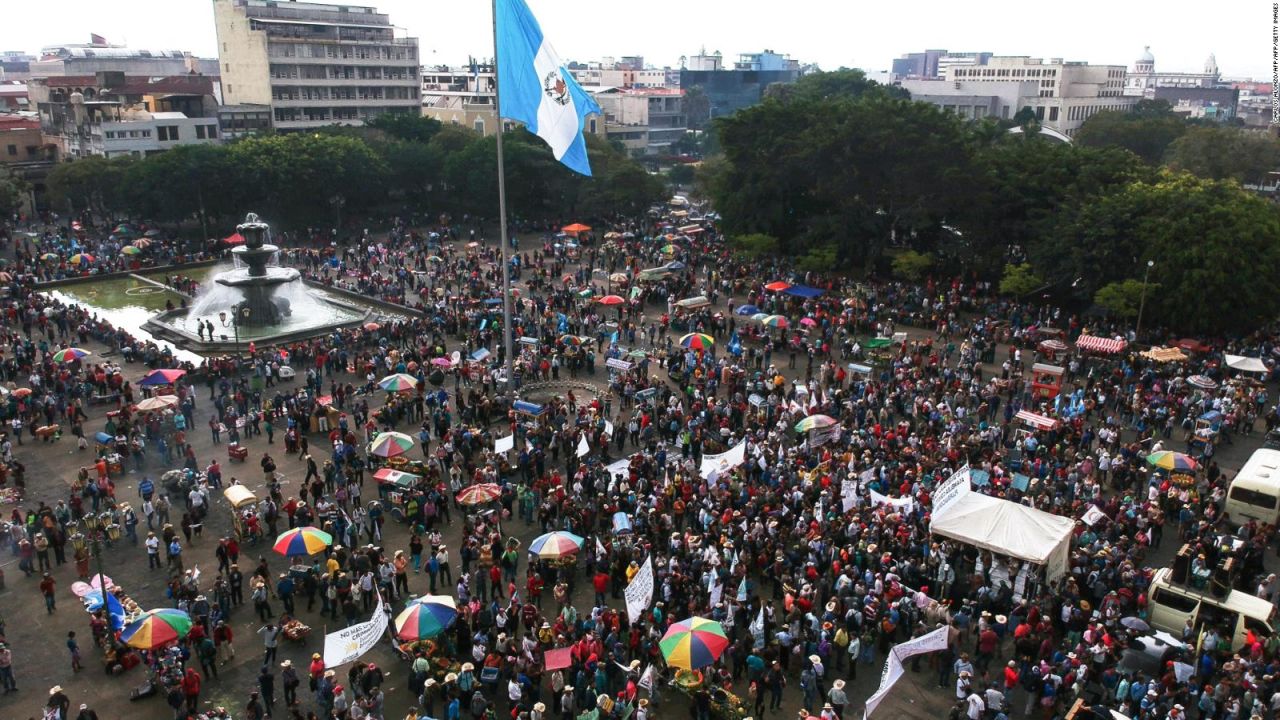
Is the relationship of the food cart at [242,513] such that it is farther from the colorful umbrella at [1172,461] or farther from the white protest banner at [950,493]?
the colorful umbrella at [1172,461]

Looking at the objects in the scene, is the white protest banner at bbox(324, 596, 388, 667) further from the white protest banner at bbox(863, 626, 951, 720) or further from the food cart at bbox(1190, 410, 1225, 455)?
the food cart at bbox(1190, 410, 1225, 455)

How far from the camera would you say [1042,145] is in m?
49.8

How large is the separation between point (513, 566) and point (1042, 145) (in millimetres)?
40574

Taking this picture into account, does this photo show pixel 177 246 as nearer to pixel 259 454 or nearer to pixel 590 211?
pixel 590 211

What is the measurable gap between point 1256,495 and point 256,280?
1461 inches

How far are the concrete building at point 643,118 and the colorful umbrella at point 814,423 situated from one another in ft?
279

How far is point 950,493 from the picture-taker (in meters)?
21.4

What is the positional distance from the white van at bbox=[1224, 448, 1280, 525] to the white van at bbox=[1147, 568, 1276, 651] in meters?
4.82

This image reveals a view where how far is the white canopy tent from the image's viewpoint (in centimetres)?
1962

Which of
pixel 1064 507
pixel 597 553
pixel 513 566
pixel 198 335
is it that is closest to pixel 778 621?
pixel 597 553

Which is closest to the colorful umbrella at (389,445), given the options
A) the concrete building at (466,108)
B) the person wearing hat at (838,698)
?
the person wearing hat at (838,698)

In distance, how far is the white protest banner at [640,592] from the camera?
1744cm

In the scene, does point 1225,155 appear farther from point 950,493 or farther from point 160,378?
point 160,378

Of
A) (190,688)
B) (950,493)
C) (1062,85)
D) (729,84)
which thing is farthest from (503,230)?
(729,84)
